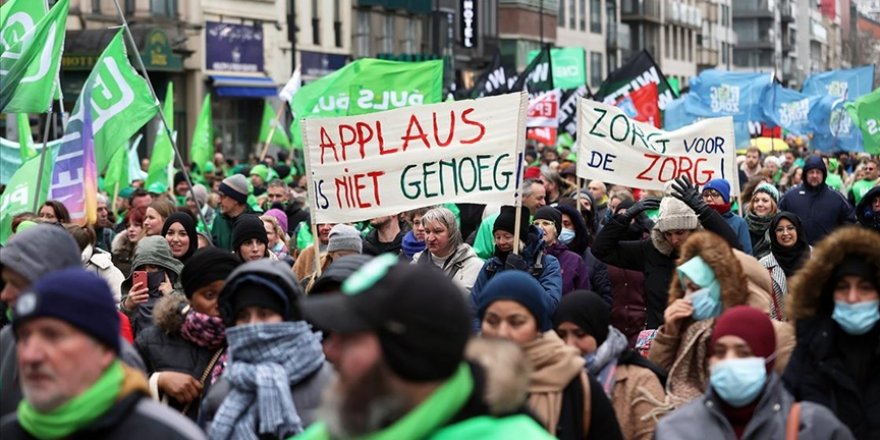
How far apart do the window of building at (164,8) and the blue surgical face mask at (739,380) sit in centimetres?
3731

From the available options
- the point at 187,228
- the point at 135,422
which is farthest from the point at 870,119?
the point at 135,422

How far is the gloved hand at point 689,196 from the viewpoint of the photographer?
8.68 metres

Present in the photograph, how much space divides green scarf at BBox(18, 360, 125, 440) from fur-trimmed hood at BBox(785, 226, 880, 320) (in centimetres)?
282

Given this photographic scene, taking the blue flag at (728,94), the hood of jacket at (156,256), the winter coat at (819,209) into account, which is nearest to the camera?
the hood of jacket at (156,256)

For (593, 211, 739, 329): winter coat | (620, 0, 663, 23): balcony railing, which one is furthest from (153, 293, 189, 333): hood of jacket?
(620, 0, 663, 23): balcony railing

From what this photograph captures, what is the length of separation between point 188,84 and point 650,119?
22.5m

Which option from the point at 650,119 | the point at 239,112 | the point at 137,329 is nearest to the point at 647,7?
the point at 239,112

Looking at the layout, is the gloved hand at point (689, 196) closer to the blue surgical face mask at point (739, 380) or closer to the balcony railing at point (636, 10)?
the blue surgical face mask at point (739, 380)

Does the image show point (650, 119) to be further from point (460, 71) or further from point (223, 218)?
point (460, 71)

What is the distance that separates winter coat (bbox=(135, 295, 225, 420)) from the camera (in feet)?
20.4

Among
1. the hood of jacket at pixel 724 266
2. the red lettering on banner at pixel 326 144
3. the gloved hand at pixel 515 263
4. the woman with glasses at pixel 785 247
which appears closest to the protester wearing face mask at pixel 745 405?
the hood of jacket at pixel 724 266

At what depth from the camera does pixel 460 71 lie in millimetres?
59250

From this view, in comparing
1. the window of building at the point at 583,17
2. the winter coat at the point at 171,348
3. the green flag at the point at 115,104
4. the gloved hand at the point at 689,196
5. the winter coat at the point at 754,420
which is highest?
the window of building at the point at 583,17

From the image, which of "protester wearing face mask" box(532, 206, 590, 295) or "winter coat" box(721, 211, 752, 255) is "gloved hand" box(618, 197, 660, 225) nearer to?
"protester wearing face mask" box(532, 206, 590, 295)
